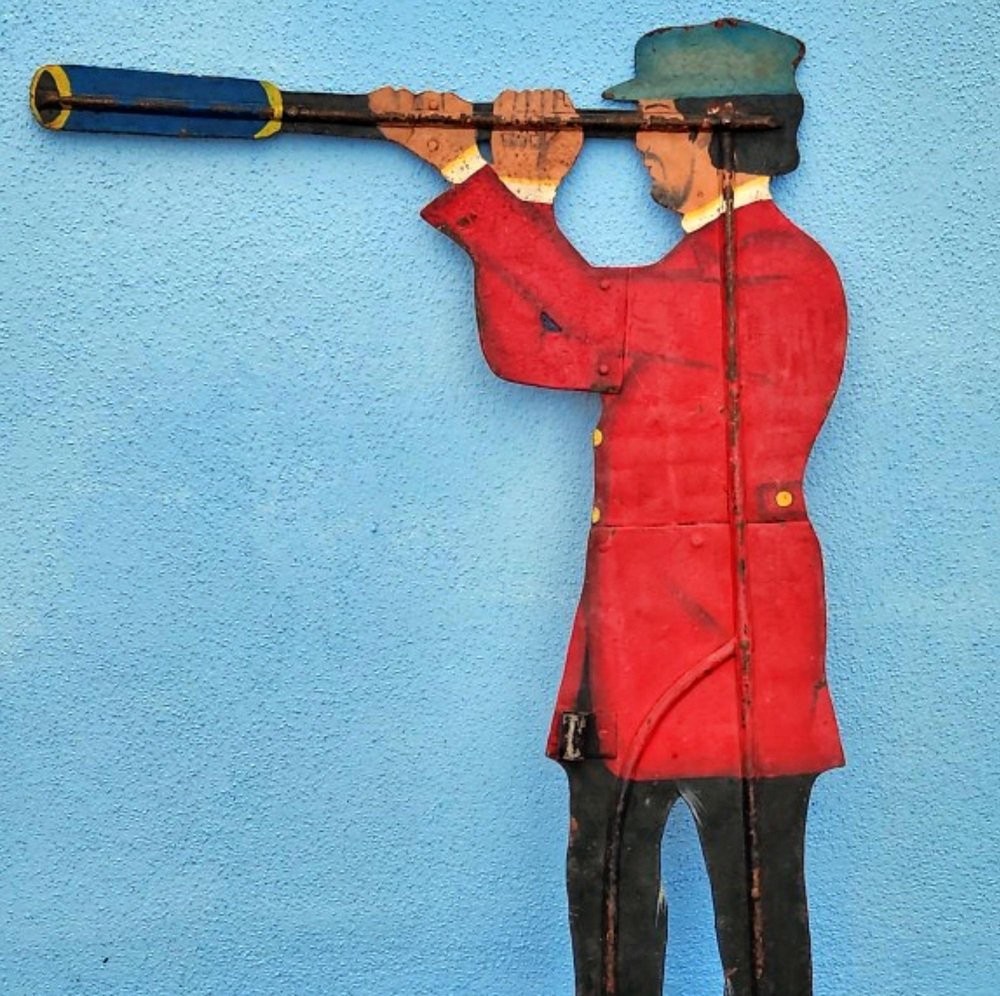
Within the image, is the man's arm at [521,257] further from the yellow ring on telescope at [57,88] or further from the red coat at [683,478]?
the yellow ring on telescope at [57,88]

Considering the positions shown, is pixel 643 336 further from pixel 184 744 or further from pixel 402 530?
pixel 184 744

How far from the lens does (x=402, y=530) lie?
1.24 metres

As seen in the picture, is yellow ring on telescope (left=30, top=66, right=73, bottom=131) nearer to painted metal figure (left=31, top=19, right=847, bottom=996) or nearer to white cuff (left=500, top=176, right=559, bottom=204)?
painted metal figure (left=31, top=19, right=847, bottom=996)

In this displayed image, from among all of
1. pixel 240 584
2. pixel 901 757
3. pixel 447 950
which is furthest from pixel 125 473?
pixel 901 757

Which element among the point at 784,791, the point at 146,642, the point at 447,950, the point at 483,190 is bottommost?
the point at 447,950

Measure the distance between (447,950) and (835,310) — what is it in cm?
74

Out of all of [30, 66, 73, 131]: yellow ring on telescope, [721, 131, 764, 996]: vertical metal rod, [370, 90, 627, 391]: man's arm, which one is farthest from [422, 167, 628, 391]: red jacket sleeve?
[30, 66, 73, 131]: yellow ring on telescope

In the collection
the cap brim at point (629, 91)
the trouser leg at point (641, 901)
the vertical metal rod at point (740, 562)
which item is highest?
the cap brim at point (629, 91)

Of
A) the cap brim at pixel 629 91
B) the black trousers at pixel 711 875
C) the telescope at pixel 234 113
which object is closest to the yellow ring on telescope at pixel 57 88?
the telescope at pixel 234 113

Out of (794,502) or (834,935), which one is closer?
(794,502)

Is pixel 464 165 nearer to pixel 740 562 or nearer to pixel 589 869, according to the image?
pixel 740 562

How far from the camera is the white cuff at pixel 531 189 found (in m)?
1.19

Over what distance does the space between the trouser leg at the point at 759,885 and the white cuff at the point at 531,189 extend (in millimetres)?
572

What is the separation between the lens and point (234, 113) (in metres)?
1.17
